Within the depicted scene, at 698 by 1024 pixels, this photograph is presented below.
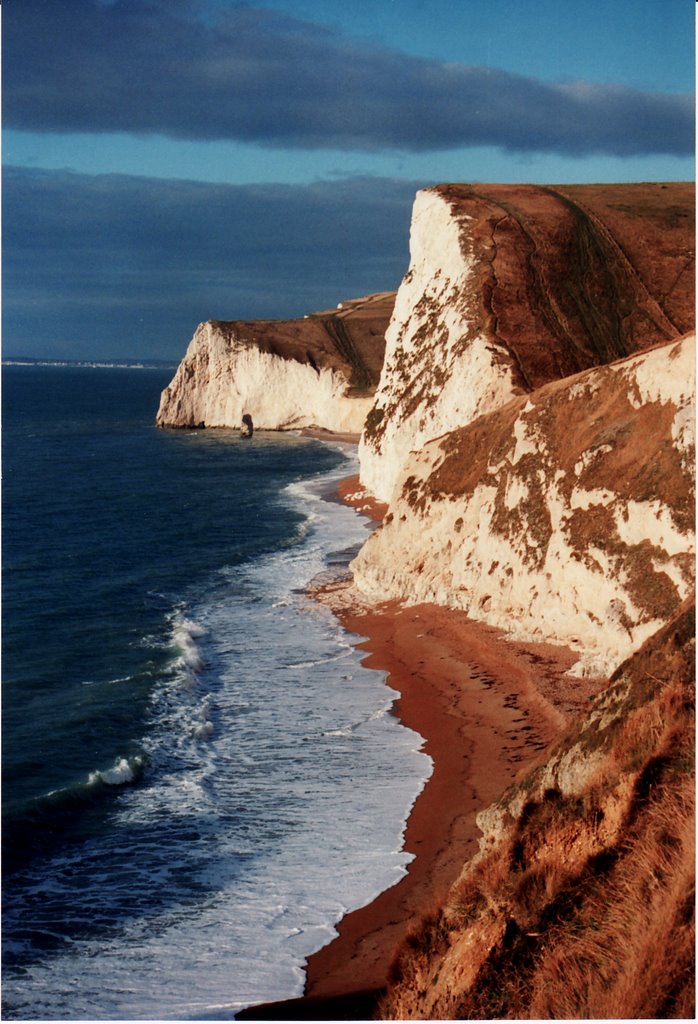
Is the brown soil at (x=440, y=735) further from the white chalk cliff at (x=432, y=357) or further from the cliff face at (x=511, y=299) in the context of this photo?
A: the cliff face at (x=511, y=299)

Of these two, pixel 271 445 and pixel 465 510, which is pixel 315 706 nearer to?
pixel 465 510

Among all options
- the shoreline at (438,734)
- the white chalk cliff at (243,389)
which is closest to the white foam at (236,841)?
the shoreline at (438,734)

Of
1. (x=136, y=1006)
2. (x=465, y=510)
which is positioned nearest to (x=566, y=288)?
(x=465, y=510)

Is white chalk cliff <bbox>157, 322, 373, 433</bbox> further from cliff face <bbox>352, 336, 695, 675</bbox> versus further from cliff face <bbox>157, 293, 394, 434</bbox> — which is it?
cliff face <bbox>352, 336, 695, 675</bbox>

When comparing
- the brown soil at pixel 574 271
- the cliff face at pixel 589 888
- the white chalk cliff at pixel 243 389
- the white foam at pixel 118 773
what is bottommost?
the white foam at pixel 118 773

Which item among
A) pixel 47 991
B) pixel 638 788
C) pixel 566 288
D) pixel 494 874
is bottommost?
pixel 47 991

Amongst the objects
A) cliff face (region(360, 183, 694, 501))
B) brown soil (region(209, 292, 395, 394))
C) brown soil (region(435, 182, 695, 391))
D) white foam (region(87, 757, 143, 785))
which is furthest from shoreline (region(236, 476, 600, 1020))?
brown soil (region(209, 292, 395, 394))
